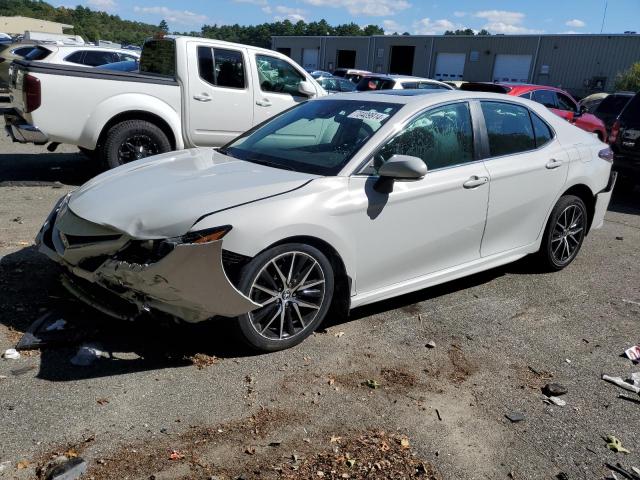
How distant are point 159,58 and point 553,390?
723 centimetres

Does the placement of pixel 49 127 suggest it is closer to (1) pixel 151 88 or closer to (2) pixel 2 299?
(1) pixel 151 88

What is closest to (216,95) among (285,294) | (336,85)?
(285,294)

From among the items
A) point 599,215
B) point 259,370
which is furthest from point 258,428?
point 599,215

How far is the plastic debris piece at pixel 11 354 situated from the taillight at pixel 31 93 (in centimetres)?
447

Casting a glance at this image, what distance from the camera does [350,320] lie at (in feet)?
14.3

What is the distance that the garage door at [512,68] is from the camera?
4294cm

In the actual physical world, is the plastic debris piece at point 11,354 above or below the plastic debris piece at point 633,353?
above

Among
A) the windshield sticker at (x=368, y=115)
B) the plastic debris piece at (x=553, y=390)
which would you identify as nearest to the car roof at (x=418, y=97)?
the windshield sticker at (x=368, y=115)

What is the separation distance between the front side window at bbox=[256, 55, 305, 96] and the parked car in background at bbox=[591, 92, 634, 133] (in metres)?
8.46

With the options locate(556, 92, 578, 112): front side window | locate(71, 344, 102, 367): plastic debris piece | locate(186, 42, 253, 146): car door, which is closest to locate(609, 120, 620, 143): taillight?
locate(556, 92, 578, 112): front side window

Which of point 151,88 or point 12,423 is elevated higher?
point 151,88

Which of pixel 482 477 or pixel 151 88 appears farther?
pixel 151 88

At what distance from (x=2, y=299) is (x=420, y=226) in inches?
120

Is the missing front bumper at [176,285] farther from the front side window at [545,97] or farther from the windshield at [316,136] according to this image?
the front side window at [545,97]
